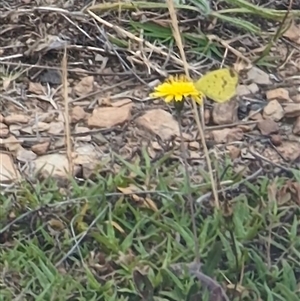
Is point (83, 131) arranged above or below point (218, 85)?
below

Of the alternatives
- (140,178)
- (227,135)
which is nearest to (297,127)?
(227,135)

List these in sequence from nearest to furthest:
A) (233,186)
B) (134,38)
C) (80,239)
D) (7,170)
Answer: (80,239) < (233,186) < (7,170) < (134,38)

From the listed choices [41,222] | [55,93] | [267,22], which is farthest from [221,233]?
[267,22]

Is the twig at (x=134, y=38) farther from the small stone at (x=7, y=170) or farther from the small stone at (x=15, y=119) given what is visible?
the small stone at (x=7, y=170)

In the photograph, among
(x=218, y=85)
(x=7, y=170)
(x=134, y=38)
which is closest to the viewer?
(x=218, y=85)

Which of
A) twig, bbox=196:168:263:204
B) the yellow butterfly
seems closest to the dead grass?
twig, bbox=196:168:263:204

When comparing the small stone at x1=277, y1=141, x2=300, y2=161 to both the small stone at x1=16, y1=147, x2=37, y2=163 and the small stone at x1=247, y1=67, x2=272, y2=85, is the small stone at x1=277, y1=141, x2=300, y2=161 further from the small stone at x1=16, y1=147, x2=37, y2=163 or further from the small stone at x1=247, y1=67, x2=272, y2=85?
the small stone at x1=16, y1=147, x2=37, y2=163

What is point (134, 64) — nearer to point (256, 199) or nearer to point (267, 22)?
point (267, 22)

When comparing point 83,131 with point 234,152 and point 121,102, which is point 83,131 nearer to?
point 121,102
